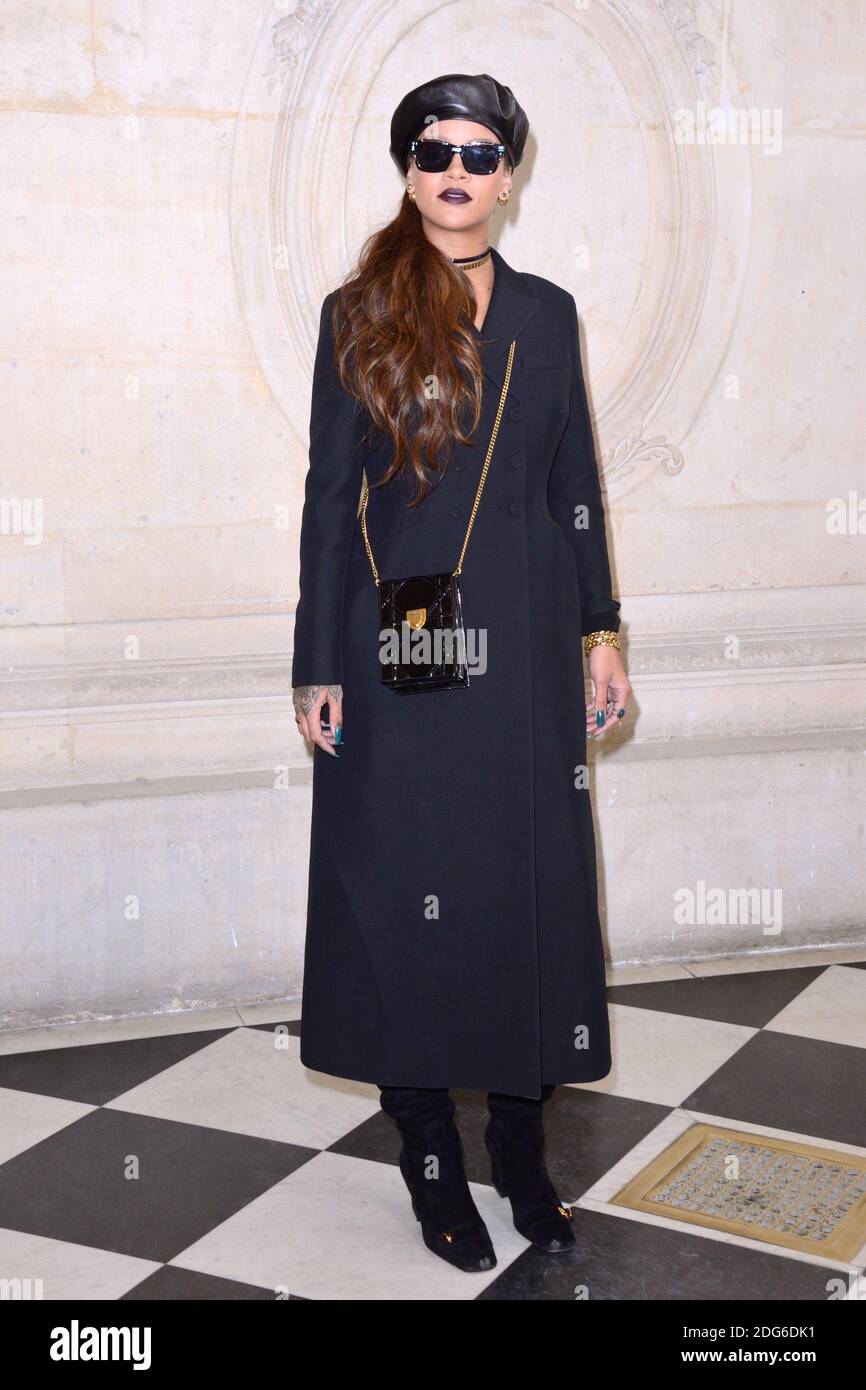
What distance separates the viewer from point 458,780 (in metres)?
1.97

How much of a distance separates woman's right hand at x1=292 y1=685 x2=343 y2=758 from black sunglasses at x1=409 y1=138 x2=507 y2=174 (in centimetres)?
72

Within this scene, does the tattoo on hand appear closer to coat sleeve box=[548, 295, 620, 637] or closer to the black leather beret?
coat sleeve box=[548, 295, 620, 637]

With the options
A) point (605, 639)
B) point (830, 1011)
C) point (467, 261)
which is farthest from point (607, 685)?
point (830, 1011)

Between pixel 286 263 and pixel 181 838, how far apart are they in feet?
4.04

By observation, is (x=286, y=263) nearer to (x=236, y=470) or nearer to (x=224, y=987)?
(x=236, y=470)

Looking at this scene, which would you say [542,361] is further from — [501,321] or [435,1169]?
[435,1169]

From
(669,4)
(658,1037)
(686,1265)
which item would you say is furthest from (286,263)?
(686,1265)

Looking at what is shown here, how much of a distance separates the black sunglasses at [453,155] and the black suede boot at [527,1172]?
1.28 meters

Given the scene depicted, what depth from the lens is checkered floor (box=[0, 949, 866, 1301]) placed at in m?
1.98

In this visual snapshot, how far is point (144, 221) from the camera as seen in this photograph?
9.82 feet

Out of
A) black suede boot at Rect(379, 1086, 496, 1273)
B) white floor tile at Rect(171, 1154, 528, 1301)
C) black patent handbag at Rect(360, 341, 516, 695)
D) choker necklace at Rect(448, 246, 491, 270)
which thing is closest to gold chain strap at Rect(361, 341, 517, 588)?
black patent handbag at Rect(360, 341, 516, 695)

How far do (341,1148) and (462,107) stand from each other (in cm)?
162

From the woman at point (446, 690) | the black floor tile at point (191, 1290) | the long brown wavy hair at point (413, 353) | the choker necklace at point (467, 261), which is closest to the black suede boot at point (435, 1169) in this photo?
the woman at point (446, 690)

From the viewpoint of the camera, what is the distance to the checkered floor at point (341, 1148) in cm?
198
